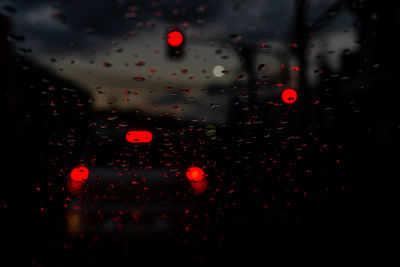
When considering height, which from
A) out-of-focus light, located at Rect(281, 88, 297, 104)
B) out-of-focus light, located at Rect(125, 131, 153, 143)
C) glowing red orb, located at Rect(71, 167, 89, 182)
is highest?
out-of-focus light, located at Rect(281, 88, 297, 104)

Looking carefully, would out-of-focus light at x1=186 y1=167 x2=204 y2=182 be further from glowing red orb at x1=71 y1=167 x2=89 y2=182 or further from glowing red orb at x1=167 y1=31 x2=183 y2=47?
glowing red orb at x1=167 y1=31 x2=183 y2=47

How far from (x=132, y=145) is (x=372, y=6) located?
232 centimetres

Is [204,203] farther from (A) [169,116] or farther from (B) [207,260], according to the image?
(A) [169,116]

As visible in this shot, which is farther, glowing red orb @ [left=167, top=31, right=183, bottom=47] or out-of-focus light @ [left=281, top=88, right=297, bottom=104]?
out-of-focus light @ [left=281, top=88, right=297, bottom=104]

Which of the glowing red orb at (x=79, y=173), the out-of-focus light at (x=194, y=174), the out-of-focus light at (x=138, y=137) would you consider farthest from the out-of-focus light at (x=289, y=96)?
the glowing red orb at (x=79, y=173)

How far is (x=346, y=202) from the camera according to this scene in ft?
9.17

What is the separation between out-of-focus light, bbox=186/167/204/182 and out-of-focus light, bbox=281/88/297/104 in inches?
39.9

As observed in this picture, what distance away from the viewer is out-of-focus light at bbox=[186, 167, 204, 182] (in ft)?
8.79

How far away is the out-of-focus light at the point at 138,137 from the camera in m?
2.66

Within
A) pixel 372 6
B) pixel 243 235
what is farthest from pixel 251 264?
pixel 372 6

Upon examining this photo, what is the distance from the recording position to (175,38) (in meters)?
2.64

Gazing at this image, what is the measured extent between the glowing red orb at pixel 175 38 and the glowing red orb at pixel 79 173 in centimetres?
113

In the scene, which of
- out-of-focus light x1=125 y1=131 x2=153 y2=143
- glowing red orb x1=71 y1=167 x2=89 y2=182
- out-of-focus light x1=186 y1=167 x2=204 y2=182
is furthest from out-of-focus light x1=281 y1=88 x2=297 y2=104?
glowing red orb x1=71 y1=167 x2=89 y2=182

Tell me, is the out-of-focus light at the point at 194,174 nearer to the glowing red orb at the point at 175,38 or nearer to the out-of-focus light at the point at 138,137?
the out-of-focus light at the point at 138,137
